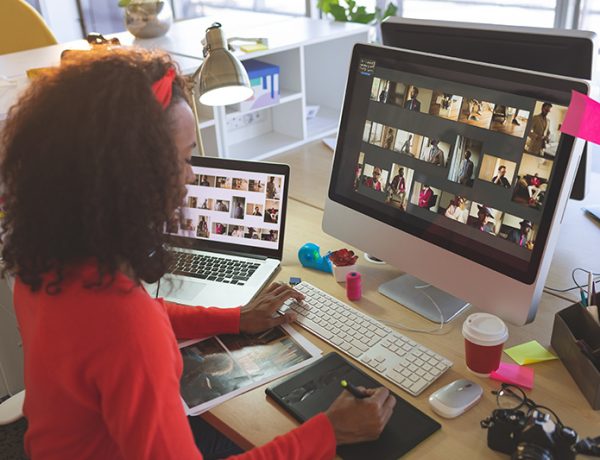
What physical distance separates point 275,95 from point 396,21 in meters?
0.85

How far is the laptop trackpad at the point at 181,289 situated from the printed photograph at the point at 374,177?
0.45m

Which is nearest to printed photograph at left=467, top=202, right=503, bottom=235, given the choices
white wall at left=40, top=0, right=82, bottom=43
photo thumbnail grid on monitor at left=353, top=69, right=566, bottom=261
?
photo thumbnail grid on monitor at left=353, top=69, right=566, bottom=261

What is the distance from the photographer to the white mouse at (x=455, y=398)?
1.06m

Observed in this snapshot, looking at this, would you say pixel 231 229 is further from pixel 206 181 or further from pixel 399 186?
pixel 399 186

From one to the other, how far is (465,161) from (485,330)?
0.32 m

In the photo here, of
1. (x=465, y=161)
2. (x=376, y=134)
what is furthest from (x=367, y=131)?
(x=465, y=161)

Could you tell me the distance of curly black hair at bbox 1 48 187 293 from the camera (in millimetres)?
829

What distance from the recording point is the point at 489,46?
141 cm

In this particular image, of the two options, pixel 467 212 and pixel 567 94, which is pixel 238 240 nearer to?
pixel 467 212

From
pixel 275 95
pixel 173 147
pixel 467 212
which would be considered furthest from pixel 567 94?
pixel 275 95

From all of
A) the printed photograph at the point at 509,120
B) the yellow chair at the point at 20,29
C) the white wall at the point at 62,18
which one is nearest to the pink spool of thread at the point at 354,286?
the printed photograph at the point at 509,120

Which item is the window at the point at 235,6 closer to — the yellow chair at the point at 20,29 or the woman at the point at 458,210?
the yellow chair at the point at 20,29

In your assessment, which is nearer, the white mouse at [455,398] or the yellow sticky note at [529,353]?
the white mouse at [455,398]

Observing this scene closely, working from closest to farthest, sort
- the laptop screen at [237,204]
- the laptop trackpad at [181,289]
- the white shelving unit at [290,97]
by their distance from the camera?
the laptop trackpad at [181,289]
the laptop screen at [237,204]
the white shelving unit at [290,97]
